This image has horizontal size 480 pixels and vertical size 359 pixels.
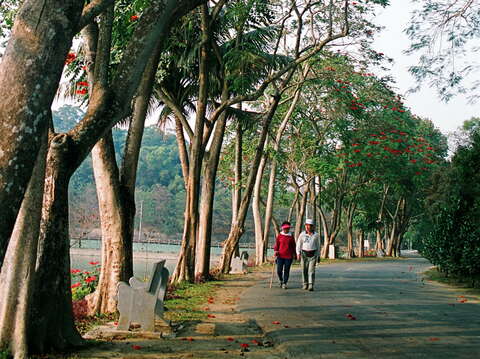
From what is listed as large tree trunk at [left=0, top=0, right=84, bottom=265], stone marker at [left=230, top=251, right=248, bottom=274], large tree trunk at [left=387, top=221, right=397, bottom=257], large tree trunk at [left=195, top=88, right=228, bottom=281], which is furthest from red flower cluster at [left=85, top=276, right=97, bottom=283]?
large tree trunk at [left=387, top=221, right=397, bottom=257]

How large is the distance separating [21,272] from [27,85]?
2803 mm

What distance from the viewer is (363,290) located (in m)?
16.1

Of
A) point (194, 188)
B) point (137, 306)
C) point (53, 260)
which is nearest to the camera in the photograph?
point (53, 260)

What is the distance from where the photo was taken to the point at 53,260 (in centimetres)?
698

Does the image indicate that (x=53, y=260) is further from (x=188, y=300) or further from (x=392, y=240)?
(x=392, y=240)

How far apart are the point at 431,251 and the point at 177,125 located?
32.4 ft

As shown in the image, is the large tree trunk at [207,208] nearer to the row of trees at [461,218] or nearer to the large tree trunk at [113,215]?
the large tree trunk at [113,215]

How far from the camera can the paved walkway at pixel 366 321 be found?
7.67 m

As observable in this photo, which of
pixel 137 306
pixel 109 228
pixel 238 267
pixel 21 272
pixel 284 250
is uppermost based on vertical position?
pixel 109 228

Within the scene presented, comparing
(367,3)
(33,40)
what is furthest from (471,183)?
(33,40)

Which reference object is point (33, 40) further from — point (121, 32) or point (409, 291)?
point (409, 291)

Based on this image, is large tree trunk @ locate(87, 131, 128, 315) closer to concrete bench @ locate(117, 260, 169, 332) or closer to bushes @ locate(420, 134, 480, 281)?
concrete bench @ locate(117, 260, 169, 332)

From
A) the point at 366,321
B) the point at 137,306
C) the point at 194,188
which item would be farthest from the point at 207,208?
the point at 137,306

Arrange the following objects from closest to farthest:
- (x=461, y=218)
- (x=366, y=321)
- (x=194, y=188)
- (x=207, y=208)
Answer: (x=366, y=321) < (x=194, y=188) < (x=207, y=208) < (x=461, y=218)
